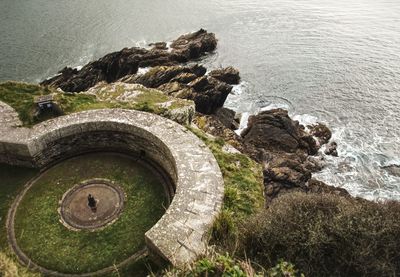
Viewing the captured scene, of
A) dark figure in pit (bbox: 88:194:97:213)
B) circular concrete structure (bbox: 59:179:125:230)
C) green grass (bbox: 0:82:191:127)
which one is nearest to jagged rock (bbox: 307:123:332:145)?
green grass (bbox: 0:82:191:127)

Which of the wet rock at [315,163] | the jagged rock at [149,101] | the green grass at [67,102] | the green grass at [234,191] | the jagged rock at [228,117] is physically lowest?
the wet rock at [315,163]

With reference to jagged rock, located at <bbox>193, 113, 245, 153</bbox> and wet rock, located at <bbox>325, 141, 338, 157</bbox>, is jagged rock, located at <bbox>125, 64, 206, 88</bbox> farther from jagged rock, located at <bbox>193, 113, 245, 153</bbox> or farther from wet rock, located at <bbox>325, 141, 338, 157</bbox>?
wet rock, located at <bbox>325, 141, 338, 157</bbox>

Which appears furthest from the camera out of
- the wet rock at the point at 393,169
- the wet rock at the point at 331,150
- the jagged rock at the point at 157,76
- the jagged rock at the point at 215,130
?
the jagged rock at the point at 157,76

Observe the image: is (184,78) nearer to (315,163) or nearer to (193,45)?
(193,45)

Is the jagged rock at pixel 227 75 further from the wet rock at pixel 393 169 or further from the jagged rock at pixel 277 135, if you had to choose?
the wet rock at pixel 393 169

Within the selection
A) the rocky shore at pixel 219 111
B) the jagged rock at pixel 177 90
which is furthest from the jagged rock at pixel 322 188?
the jagged rock at pixel 177 90

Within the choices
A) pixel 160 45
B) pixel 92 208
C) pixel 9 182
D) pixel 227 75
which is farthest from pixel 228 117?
pixel 9 182
